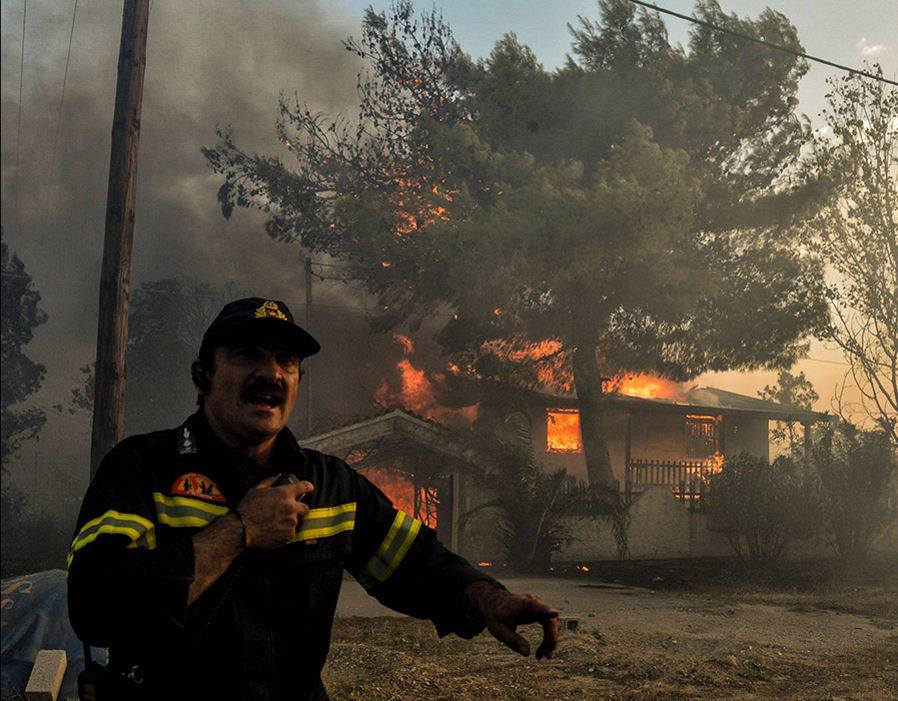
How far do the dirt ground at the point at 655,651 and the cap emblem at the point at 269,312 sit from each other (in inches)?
230

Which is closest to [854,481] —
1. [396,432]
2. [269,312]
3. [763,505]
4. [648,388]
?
[763,505]

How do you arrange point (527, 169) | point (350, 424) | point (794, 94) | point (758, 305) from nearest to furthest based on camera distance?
point (350, 424)
point (527, 169)
point (758, 305)
point (794, 94)

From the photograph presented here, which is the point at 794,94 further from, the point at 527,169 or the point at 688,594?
the point at 688,594

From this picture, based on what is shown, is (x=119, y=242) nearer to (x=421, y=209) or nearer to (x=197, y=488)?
(x=197, y=488)

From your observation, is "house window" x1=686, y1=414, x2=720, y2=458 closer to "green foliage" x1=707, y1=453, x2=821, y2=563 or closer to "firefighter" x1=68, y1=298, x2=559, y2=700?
"green foliage" x1=707, y1=453, x2=821, y2=563

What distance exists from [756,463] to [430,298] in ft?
29.8

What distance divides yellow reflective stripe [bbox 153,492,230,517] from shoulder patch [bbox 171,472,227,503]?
12 millimetres

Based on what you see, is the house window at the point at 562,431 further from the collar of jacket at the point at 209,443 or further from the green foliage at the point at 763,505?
the collar of jacket at the point at 209,443

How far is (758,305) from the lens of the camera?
24219 millimetres

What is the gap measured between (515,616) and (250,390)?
0.89 metres

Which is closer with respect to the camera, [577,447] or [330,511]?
[330,511]

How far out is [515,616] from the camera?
240 cm

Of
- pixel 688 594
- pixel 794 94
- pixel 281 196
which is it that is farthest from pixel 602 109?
pixel 688 594

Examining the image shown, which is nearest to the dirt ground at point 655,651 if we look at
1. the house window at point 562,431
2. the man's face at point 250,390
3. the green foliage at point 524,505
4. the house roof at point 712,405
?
the green foliage at point 524,505
